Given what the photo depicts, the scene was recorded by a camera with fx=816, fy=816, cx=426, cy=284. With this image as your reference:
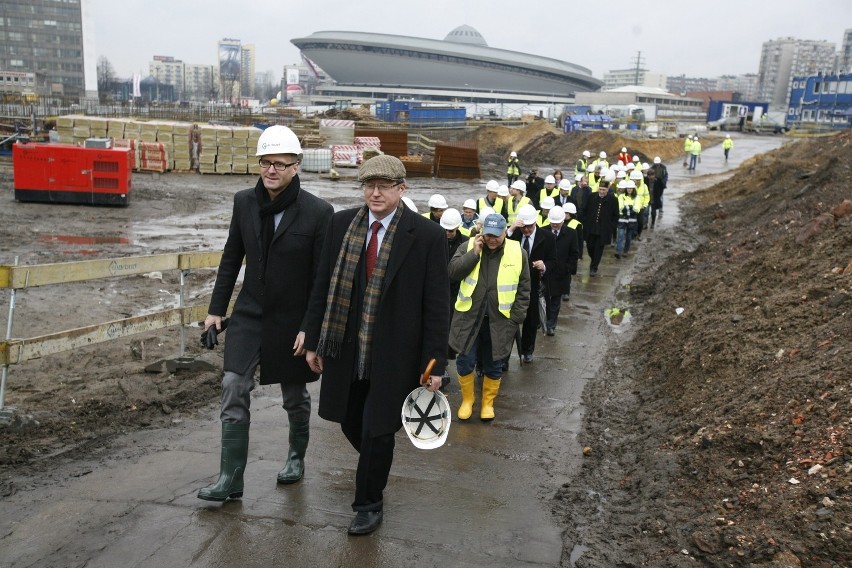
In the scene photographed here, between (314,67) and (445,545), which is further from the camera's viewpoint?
(314,67)

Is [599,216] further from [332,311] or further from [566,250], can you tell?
[332,311]

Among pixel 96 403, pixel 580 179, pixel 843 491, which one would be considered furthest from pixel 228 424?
pixel 580 179

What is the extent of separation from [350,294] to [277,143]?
1.01 m

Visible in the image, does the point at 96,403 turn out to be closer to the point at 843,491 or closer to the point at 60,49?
the point at 843,491

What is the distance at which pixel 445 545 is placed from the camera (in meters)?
4.50

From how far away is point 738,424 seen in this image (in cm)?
571

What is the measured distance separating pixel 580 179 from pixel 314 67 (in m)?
148

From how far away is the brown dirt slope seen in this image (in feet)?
14.2

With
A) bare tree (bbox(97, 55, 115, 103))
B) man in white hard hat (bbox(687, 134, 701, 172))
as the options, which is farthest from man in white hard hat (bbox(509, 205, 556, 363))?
bare tree (bbox(97, 55, 115, 103))

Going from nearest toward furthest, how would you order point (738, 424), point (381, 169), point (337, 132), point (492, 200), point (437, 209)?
point (381, 169) < point (738, 424) < point (437, 209) < point (492, 200) < point (337, 132)

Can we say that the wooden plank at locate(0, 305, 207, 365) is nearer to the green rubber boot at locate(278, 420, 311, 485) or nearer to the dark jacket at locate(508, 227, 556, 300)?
the green rubber boot at locate(278, 420, 311, 485)

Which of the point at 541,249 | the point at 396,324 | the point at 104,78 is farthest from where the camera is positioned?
the point at 104,78

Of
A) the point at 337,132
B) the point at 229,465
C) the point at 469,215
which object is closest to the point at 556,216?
the point at 469,215

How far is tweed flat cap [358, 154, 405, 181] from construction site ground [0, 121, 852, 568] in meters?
1.99
